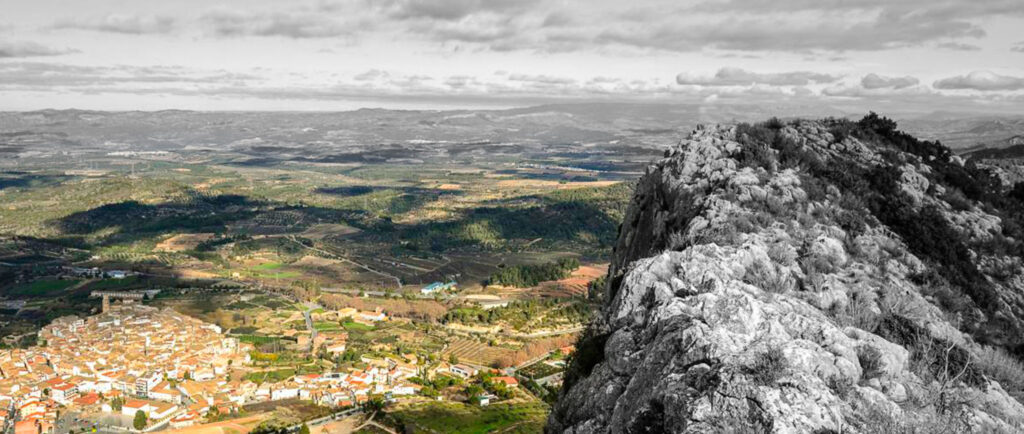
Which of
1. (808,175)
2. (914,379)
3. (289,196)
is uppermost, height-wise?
(808,175)

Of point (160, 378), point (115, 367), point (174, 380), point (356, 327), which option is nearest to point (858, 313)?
point (174, 380)

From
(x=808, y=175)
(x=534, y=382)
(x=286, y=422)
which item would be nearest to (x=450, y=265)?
(x=534, y=382)

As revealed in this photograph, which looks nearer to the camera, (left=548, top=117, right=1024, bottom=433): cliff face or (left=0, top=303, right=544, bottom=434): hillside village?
(left=548, top=117, right=1024, bottom=433): cliff face

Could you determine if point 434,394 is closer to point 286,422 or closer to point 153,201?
point 286,422

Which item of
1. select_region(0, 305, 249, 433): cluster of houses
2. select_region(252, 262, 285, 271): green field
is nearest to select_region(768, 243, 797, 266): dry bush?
→ select_region(0, 305, 249, 433): cluster of houses

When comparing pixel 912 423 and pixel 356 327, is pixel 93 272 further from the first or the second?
pixel 912 423

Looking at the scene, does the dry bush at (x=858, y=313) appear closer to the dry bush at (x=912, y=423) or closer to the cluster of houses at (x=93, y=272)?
the dry bush at (x=912, y=423)

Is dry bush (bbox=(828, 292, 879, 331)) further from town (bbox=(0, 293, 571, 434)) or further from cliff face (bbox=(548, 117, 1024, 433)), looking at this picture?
town (bbox=(0, 293, 571, 434))
